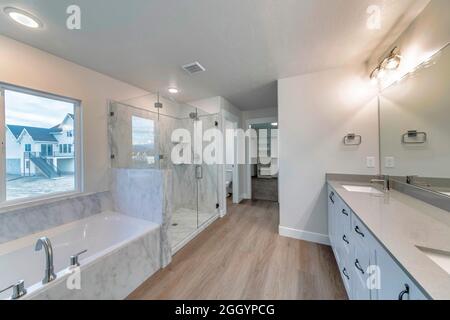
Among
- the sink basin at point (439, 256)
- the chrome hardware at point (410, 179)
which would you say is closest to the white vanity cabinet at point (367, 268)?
the sink basin at point (439, 256)

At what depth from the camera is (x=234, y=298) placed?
4.91 feet

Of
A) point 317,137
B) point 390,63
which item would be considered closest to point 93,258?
point 317,137

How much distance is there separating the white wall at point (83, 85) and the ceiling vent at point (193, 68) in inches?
46.4

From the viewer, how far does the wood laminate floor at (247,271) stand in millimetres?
1553

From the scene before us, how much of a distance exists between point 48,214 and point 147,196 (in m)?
1.03

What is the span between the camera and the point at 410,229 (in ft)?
3.10

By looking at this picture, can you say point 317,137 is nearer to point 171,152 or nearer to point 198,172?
point 198,172

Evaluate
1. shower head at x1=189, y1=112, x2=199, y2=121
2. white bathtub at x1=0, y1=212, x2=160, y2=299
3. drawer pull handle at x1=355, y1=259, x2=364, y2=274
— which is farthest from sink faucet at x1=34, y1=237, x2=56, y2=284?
shower head at x1=189, y1=112, x2=199, y2=121

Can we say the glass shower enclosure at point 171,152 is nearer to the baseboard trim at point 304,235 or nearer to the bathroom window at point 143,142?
the bathroom window at point 143,142

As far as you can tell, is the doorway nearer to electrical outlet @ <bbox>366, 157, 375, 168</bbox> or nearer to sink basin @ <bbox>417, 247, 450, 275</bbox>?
electrical outlet @ <bbox>366, 157, 375, 168</bbox>
